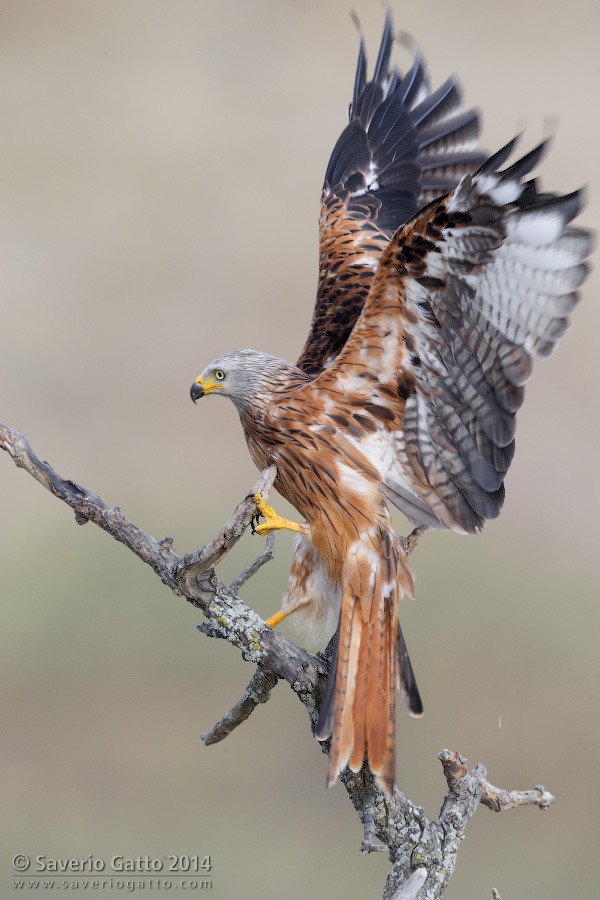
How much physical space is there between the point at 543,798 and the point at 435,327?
1.31 m

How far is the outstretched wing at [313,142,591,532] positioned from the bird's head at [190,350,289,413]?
0.15 m

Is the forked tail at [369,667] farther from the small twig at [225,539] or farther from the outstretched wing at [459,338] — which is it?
the small twig at [225,539]

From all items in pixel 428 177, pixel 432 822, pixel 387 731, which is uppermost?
pixel 428 177

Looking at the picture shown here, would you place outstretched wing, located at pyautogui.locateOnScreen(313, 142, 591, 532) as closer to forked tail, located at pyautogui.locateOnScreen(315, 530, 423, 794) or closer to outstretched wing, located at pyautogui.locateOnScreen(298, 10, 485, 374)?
forked tail, located at pyautogui.locateOnScreen(315, 530, 423, 794)

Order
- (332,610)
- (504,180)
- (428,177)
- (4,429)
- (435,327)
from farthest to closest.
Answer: (428,177) < (332,610) < (435,327) < (4,429) < (504,180)

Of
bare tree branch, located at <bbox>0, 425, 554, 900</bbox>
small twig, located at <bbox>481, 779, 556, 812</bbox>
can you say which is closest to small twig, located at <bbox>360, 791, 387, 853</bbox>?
bare tree branch, located at <bbox>0, 425, 554, 900</bbox>

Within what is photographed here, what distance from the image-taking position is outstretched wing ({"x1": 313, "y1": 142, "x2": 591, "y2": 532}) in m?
2.05

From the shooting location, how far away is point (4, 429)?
7.23 ft

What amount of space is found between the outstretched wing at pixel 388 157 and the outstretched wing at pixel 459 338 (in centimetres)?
85

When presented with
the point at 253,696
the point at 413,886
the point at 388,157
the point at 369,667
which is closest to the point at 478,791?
the point at 413,886

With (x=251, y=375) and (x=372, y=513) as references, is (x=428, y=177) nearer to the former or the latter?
(x=251, y=375)

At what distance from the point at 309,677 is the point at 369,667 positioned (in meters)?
0.16

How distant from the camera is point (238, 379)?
2639 millimetres

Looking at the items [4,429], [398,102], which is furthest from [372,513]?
[398,102]
